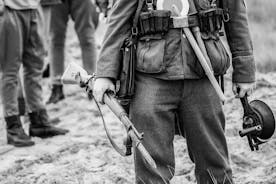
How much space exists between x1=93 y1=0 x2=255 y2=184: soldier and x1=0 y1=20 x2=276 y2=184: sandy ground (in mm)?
1280

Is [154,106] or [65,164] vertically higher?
[154,106]

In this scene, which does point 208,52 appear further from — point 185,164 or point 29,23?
point 29,23

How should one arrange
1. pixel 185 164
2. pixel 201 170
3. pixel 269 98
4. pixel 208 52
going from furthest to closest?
pixel 269 98, pixel 185 164, pixel 201 170, pixel 208 52

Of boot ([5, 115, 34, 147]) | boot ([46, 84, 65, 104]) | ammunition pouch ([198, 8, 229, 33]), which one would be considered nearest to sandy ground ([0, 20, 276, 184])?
boot ([5, 115, 34, 147])

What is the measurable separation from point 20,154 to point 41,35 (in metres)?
1.26

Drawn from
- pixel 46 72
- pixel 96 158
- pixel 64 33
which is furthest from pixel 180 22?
pixel 46 72

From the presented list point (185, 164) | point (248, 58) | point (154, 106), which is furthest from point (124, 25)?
point (185, 164)

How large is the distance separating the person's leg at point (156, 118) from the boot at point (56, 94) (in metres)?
4.26

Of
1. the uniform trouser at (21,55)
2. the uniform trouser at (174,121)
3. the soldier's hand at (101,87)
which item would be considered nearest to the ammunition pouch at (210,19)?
the uniform trouser at (174,121)

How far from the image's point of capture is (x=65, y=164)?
5.47m

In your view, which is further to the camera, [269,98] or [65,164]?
[269,98]

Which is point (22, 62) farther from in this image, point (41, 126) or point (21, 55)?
point (41, 126)

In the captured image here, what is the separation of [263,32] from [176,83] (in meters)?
6.63

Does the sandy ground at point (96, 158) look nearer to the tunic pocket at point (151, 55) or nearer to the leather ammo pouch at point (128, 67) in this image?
the leather ammo pouch at point (128, 67)
